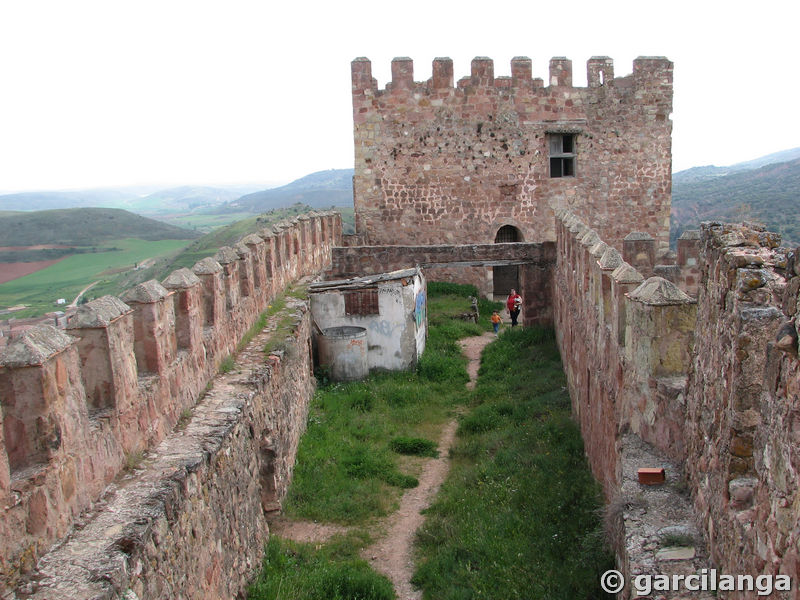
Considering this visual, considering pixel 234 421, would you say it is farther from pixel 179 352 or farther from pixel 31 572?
pixel 31 572

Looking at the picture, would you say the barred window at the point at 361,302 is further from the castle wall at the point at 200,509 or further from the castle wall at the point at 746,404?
the castle wall at the point at 746,404

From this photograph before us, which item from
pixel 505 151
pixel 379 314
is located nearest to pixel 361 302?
pixel 379 314

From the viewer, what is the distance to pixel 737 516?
2.73 metres

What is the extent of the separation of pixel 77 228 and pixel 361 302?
99.0 ft

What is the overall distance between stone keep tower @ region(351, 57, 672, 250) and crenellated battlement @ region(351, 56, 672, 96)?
23mm

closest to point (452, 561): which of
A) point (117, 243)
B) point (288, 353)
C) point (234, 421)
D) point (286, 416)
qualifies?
point (234, 421)

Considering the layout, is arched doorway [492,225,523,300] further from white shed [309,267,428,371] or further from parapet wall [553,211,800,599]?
parapet wall [553,211,800,599]

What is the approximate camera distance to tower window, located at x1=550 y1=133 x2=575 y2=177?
16.5 meters

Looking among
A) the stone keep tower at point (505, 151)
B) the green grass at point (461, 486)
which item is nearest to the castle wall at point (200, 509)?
the green grass at point (461, 486)

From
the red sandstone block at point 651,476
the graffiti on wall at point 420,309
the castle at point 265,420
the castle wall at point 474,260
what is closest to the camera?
the castle at point 265,420

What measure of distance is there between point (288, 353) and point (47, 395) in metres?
4.92

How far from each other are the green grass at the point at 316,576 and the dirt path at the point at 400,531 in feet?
0.60

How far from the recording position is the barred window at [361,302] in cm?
1188

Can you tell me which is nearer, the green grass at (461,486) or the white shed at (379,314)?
the green grass at (461,486)
